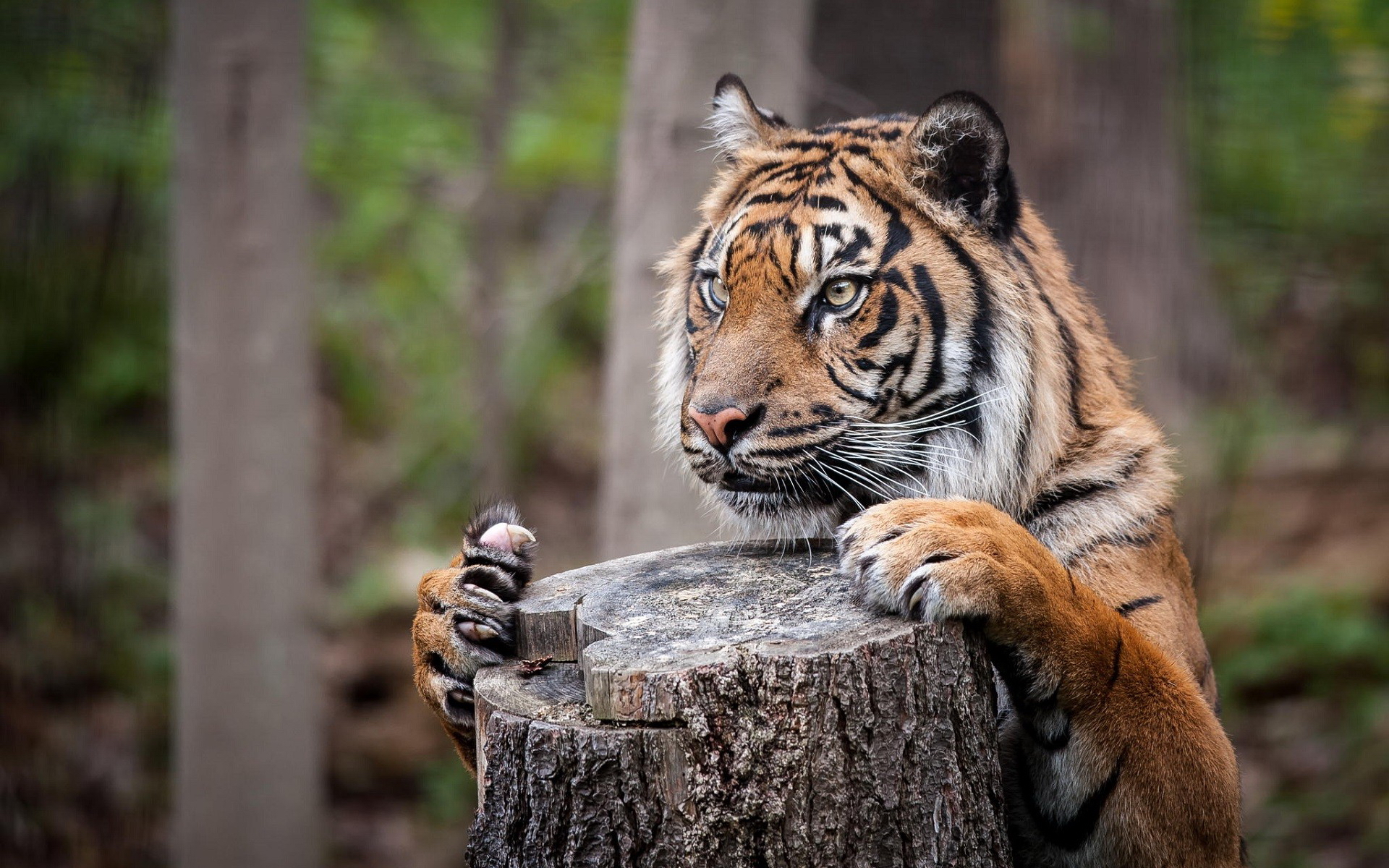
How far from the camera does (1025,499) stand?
3.16 meters

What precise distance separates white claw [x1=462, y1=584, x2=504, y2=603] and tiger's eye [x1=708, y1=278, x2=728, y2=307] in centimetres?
103

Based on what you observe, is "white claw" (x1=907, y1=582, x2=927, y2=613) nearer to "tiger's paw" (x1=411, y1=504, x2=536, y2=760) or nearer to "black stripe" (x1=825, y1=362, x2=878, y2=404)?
"black stripe" (x1=825, y1=362, x2=878, y2=404)

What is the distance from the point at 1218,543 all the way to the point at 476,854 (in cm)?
778

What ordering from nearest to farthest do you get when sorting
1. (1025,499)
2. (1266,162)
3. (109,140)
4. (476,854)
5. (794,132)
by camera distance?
(476,854)
(1025,499)
(794,132)
(1266,162)
(109,140)

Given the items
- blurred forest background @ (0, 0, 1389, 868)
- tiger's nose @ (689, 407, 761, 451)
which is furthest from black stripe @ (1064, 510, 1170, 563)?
blurred forest background @ (0, 0, 1389, 868)

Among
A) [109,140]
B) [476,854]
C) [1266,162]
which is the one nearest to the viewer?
[476,854]

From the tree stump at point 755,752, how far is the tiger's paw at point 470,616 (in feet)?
1.04

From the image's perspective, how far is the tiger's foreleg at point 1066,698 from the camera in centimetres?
238

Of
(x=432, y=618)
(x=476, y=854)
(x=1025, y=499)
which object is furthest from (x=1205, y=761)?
(x=432, y=618)

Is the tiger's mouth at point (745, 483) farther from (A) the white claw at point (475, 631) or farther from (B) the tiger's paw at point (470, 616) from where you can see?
(A) the white claw at point (475, 631)

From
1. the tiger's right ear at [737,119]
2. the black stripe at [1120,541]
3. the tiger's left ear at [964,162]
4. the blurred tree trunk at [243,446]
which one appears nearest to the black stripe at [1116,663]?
the black stripe at [1120,541]

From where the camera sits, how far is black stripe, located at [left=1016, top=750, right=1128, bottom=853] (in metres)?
2.64

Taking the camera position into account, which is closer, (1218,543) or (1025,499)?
(1025,499)

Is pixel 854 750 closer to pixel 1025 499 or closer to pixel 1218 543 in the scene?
pixel 1025 499
